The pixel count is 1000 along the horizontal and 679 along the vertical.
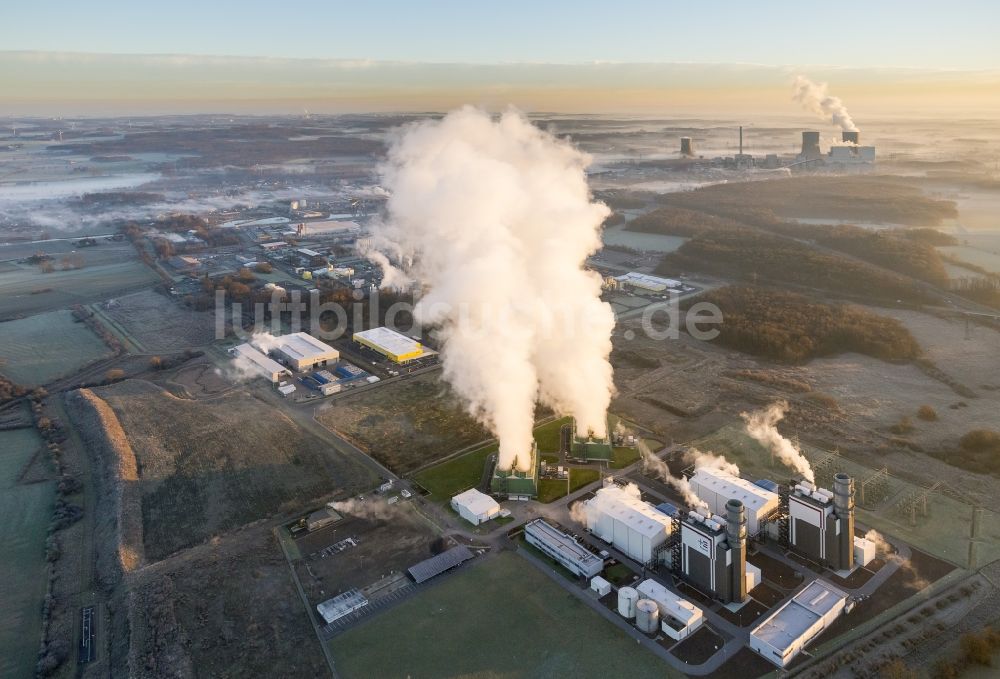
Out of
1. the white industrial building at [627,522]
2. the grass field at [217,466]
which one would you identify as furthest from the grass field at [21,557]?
the white industrial building at [627,522]

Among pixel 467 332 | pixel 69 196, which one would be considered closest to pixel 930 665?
pixel 467 332

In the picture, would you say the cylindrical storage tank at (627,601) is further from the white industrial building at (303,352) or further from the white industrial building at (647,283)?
the white industrial building at (647,283)

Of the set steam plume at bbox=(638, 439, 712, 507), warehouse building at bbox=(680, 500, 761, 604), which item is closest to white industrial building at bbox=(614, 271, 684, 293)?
steam plume at bbox=(638, 439, 712, 507)

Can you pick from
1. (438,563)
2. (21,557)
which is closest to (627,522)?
(438,563)

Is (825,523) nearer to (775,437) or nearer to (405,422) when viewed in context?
(775,437)

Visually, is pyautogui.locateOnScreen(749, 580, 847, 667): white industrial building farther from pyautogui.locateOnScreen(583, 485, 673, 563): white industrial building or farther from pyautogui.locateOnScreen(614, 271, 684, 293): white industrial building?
pyautogui.locateOnScreen(614, 271, 684, 293): white industrial building

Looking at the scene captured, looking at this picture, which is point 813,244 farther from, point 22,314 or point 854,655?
point 22,314
